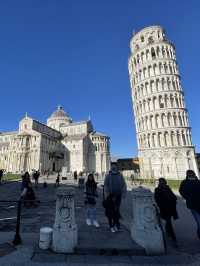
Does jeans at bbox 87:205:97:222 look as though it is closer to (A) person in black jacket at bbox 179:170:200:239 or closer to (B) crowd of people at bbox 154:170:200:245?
(B) crowd of people at bbox 154:170:200:245

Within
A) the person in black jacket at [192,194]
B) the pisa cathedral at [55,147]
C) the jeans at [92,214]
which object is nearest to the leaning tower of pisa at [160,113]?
the pisa cathedral at [55,147]

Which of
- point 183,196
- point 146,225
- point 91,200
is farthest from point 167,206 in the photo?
point 91,200

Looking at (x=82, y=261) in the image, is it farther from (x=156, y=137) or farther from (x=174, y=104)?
(x=174, y=104)

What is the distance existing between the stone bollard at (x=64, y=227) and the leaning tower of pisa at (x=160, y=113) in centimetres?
4338

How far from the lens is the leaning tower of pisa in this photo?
45000mm

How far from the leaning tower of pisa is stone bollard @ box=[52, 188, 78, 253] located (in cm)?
4338

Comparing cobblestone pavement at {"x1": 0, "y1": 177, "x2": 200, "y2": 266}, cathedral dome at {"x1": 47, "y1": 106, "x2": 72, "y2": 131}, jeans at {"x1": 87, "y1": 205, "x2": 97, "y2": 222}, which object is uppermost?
cathedral dome at {"x1": 47, "y1": 106, "x2": 72, "y2": 131}

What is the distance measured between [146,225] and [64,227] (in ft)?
7.73

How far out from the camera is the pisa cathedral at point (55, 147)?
7462cm

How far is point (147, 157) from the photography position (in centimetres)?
4766

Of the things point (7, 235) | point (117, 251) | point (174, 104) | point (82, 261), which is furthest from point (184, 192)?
point (174, 104)

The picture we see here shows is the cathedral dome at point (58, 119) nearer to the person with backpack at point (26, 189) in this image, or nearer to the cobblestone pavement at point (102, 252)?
the person with backpack at point (26, 189)

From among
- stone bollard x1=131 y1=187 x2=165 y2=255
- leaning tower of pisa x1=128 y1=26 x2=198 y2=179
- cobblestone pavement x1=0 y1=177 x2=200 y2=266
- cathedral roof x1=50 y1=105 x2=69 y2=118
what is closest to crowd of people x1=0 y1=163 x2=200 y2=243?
cobblestone pavement x1=0 y1=177 x2=200 y2=266

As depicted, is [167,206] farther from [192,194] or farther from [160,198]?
[192,194]
